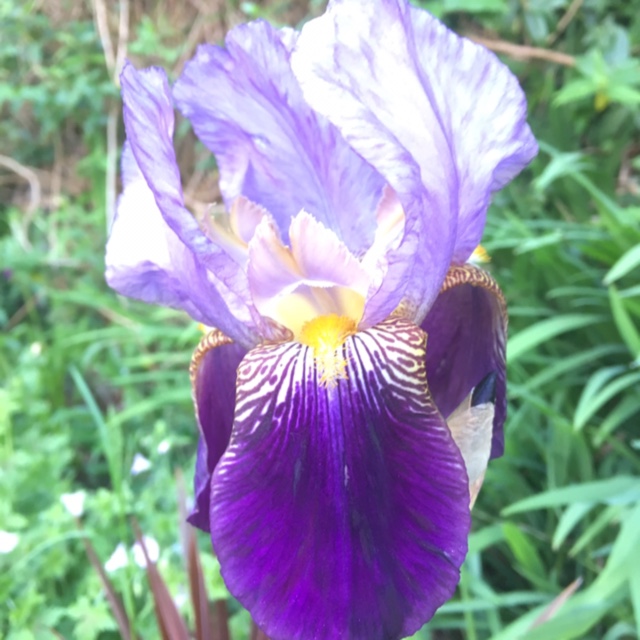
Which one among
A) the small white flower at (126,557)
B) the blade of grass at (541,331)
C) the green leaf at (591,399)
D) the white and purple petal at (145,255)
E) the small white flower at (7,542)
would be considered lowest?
the small white flower at (126,557)

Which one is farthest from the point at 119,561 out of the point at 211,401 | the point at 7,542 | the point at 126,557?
the point at 211,401

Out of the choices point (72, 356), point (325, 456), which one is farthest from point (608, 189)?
point (72, 356)

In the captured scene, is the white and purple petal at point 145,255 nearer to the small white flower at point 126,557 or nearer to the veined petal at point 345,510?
the veined petal at point 345,510

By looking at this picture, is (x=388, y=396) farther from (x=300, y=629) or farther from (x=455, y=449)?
(x=300, y=629)

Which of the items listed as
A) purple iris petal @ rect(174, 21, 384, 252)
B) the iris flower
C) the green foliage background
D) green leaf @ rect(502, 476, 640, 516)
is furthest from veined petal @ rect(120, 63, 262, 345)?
green leaf @ rect(502, 476, 640, 516)

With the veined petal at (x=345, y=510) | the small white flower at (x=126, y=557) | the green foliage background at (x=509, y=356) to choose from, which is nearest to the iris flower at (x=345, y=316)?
the veined petal at (x=345, y=510)

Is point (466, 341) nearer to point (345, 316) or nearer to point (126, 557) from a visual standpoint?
point (345, 316)
